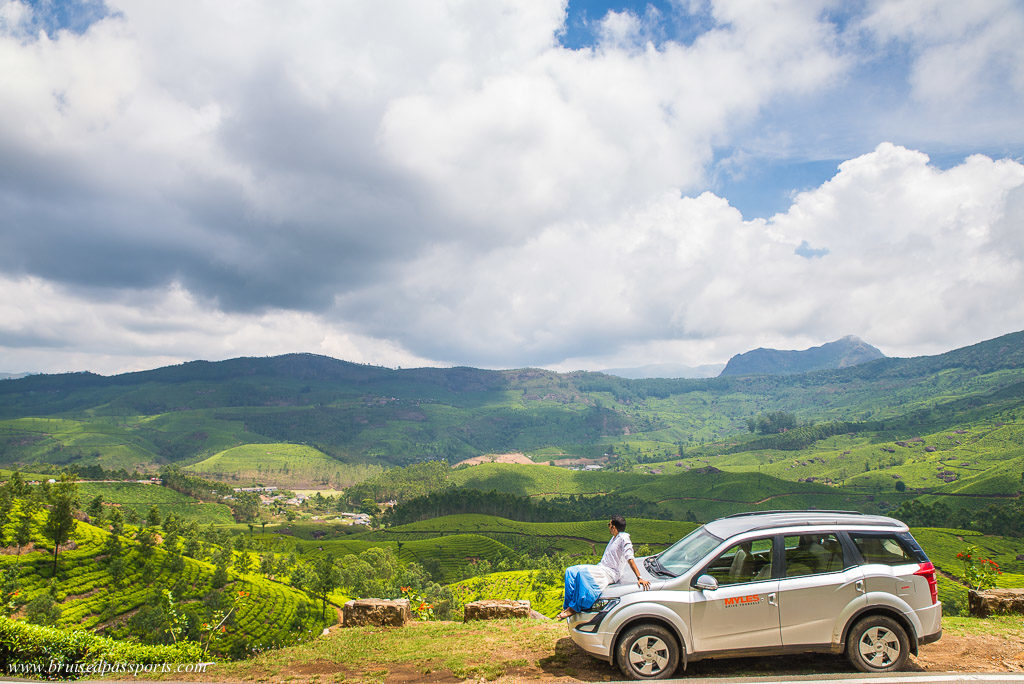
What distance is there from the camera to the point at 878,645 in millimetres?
10227

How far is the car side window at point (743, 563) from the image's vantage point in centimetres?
1031

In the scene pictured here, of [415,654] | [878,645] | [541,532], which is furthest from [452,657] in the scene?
[541,532]

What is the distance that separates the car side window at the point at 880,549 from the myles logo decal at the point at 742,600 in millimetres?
2339

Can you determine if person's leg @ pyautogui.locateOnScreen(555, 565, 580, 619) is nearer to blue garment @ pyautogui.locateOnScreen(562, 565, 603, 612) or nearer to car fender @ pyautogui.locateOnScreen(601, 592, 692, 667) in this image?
blue garment @ pyautogui.locateOnScreen(562, 565, 603, 612)

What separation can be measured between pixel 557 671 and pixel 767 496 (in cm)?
21659

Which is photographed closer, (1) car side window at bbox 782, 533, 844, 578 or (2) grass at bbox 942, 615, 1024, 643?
(1) car side window at bbox 782, 533, 844, 578

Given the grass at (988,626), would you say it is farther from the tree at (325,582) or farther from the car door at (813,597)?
the tree at (325,582)

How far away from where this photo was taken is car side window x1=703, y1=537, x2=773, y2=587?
33.8 ft

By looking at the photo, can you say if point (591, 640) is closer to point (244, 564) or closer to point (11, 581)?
point (11, 581)

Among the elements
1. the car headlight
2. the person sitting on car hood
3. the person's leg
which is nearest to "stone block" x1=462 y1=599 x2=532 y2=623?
the person sitting on car hood

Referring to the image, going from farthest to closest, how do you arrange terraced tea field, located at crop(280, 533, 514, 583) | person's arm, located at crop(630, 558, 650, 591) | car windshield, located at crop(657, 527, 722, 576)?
terraced tea field, located at crop(280, 533, 514, 583) < car windshield, located at crop(657, 527, 722, 576) < person's arm, located at crop(630, 558, 650, 591)

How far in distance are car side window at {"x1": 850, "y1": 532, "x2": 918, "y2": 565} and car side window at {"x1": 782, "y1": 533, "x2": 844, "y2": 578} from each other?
1.43 ft

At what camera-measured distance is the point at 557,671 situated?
36.2ft

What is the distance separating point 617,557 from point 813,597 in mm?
3813
